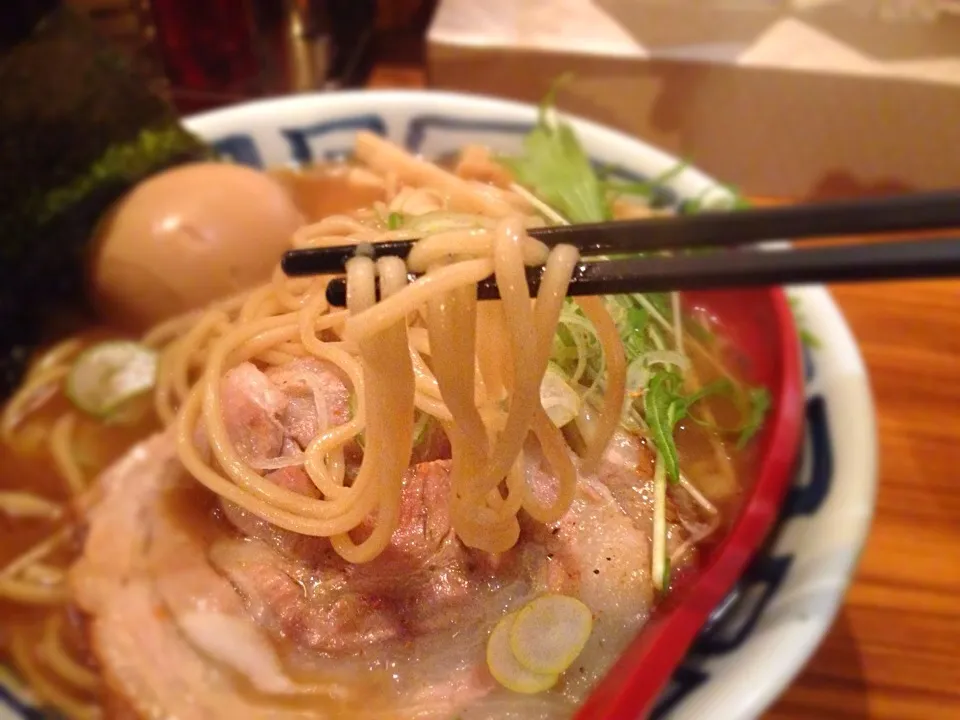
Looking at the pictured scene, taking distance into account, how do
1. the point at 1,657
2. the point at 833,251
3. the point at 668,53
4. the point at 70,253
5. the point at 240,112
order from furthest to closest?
the point at 668,53, the point at 240,112, the point at 70,253, the point at 1,657, the point at 833,251

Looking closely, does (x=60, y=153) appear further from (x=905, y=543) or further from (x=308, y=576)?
(x=905, y=543)

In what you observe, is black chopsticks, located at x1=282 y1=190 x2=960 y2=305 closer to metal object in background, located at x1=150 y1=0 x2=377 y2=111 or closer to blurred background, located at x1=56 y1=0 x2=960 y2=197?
blurred background, located at x1=56 y1=0 x2=960 y2=197

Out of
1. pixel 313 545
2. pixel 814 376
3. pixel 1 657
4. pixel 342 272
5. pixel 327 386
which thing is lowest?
pixel 1 657

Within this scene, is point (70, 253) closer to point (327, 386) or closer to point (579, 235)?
point (327, 386)

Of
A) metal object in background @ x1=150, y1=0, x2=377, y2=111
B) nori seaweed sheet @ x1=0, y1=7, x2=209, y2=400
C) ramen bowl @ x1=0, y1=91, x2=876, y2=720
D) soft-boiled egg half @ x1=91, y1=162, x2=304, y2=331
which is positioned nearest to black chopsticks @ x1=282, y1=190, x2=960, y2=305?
ramen bowl @ x1=0, y1=91, x2=876, y2=720

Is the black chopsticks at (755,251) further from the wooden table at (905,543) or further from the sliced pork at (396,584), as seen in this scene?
the wooden table at (905,543)

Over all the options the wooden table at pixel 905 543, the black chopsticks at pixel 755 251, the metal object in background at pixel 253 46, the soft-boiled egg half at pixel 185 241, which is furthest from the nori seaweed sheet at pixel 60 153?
the wooden table at pixel 905 543

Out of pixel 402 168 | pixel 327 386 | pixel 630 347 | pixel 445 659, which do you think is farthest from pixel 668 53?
pixel 445 659
